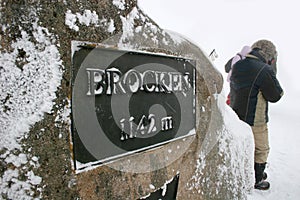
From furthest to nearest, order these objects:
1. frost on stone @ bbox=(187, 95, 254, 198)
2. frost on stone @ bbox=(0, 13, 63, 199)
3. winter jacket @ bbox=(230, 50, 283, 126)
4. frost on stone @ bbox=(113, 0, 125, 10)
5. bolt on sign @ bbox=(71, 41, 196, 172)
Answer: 1. winter jacket @ bbox=(230, 50, 283, 126)
2. frost on stone @ bbox=(187, 95, 254, 198)
3. frost on stone @ bbox=(113, 0, 125, 10)
4. bolt on sign @ bbox=(71, 41, 196, 172)
5. frost on stone @ bbox=(0, 13, 63, 199)

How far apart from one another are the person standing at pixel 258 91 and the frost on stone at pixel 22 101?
1.87 meters

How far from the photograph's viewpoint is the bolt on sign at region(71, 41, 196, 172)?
75cm

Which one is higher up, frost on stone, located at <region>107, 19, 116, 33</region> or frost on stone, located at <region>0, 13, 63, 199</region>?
frost on stone, located at <region>107, 19, 116, 33</region>

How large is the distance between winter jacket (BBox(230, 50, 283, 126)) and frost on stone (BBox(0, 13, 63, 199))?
6.13 ft

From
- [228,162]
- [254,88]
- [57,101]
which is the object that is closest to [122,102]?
[57,101]

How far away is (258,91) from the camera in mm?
2182

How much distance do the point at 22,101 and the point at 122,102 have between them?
308mm

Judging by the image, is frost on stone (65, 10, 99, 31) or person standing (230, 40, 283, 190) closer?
frost on stone (65, 10, 99, 31)

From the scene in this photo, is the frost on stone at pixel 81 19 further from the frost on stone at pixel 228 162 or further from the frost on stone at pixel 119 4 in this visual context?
the frost on stone at pixel 228 162

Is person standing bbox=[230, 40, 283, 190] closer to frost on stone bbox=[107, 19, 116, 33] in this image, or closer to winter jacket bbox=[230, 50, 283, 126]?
winter jacket bbox=[230, 50, 283, 126]

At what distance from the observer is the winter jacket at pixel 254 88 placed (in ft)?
6.93

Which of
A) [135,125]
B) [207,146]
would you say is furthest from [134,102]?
[207,146]

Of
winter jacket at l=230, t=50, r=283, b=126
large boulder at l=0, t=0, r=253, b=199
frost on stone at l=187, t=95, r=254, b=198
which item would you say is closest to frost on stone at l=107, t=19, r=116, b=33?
large boulder at l=0, t=0, r=253, b=199

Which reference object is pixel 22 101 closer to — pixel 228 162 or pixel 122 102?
pixel 122 102
